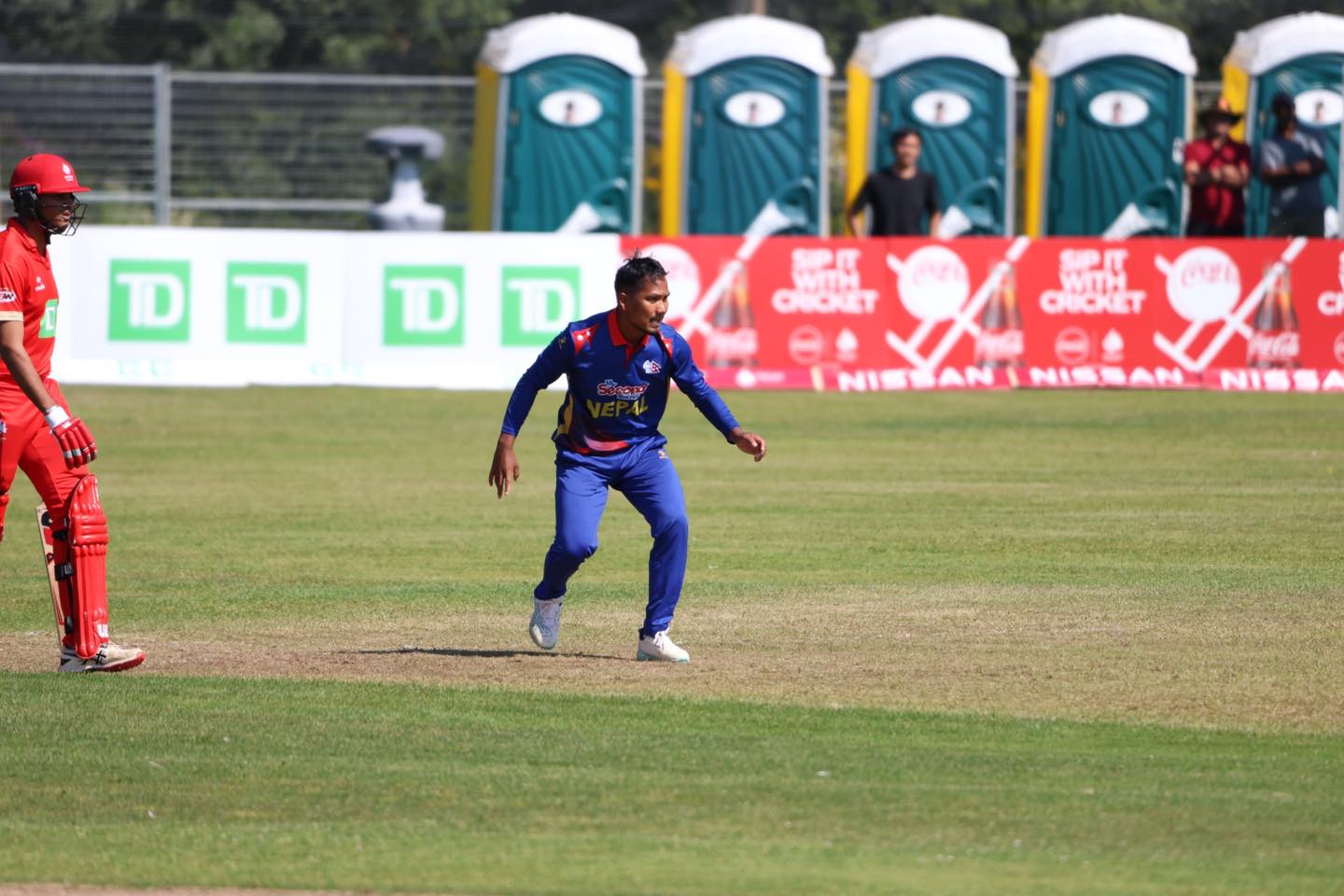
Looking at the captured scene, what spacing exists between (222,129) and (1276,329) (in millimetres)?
13272

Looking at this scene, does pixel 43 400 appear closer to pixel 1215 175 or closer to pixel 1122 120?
pixel 1215 175

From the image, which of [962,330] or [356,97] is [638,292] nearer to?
[962,330]

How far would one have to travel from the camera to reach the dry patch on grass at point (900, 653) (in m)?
8.79

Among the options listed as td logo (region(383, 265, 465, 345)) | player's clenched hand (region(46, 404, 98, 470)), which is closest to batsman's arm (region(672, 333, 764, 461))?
player's clenched hand (region(46, 404, 98, 470))

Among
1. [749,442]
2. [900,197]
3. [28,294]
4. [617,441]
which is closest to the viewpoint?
[28,294]

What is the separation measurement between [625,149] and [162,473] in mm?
11264

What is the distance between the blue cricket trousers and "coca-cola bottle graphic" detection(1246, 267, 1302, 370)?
535 inches

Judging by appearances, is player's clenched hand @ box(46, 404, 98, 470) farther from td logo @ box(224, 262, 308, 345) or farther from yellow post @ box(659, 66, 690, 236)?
yellow post @ box(659, 66, 690, 236)

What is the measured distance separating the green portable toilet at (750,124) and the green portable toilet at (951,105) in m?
0.56

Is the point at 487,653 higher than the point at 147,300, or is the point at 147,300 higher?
the point at 147,300

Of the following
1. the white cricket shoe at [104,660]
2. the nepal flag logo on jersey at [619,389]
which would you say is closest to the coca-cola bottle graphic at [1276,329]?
the nepal flag logo on jersey at [619,389]

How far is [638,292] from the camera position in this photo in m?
9.34

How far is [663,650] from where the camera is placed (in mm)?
9555

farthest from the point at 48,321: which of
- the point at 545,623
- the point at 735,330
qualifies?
the point at 735,330
